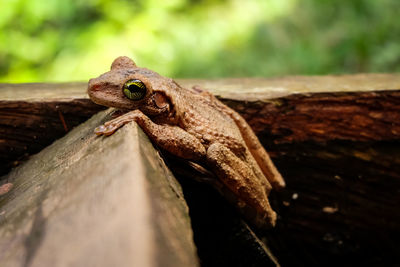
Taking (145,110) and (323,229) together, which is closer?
(145,110)

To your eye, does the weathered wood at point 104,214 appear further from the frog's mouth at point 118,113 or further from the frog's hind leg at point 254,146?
the frog's hind leg at point 254,146

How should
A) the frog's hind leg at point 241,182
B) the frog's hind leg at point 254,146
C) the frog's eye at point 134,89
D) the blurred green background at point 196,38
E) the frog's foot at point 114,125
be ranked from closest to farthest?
the frog's foot at point 114,125 < the frog's eye at point 134,89 < the frog's hind leg at point 241,182 < the frog's hind leg at point 254,146 < the blurred green background at point 196,38

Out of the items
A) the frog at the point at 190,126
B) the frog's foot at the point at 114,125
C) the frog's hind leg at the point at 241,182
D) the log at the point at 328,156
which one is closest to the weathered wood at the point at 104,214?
the frog's foot at the point at 114,125

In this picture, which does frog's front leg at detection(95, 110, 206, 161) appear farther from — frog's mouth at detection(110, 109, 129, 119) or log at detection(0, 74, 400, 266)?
log at detection(0, 74, 400, 266)

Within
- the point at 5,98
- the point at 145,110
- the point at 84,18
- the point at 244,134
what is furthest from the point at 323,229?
the point at 84,18

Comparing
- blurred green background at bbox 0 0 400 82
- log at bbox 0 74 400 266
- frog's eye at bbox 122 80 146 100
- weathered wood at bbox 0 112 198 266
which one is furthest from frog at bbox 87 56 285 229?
blurred green background at bbox 0 0 400 82

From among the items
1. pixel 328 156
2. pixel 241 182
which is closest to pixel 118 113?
pixel 241 182

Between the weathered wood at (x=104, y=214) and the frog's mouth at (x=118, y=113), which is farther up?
the frog's mouth at (x=118, y=113)

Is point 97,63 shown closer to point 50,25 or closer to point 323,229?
point 50,25
